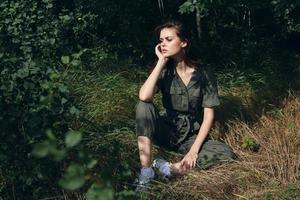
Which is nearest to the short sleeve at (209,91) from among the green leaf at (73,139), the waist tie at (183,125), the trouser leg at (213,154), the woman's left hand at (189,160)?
the waist tie at (183,125)

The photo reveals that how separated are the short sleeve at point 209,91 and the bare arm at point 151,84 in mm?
353

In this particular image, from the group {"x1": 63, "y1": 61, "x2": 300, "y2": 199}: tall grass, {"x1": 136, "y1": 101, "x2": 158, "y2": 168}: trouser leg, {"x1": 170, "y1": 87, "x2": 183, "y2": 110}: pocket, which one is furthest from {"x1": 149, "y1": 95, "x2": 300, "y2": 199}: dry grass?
{"x1": 170, "y1": 87, "x2": 183, "y2": 110}: pocket

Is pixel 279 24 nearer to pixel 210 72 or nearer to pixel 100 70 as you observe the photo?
pixel 100 70

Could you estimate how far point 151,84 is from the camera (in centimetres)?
458

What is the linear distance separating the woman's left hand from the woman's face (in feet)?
2.45

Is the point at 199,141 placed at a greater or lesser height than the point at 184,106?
lesser

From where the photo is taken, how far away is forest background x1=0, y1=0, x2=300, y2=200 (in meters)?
3.80

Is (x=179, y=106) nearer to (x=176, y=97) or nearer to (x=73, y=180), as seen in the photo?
(x=176, y=97)

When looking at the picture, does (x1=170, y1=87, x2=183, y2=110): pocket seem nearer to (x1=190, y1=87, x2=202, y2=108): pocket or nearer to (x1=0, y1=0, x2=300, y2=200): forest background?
(x1=190, y1=87, x2=202, y2=108): pocket

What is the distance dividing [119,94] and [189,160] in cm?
149

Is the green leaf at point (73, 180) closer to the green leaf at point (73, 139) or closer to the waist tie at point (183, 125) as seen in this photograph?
the green leaf at point (73, 139)

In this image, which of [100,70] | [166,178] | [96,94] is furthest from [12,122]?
[100,70]

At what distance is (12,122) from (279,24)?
435cm

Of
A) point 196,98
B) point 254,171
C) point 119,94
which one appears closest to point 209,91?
point 196,98
